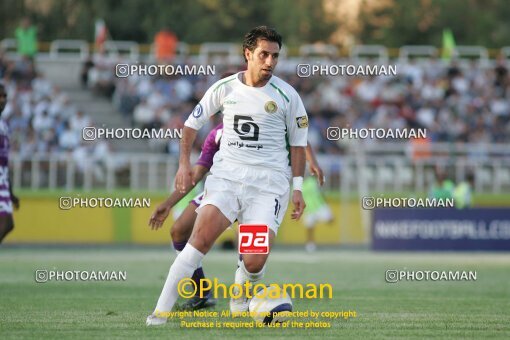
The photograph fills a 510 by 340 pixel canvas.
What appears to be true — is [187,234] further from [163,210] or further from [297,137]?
[297,137]

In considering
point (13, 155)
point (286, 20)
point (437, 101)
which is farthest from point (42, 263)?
point (286, 20)

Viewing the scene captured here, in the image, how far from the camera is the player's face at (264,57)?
1088 centimetres

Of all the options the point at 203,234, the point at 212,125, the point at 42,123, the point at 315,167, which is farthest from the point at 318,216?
the point at 203,234

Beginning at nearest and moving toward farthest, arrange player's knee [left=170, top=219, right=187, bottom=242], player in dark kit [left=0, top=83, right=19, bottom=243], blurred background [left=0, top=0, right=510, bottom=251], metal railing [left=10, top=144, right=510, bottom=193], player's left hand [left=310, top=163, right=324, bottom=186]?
1. player's left hand [left=310, top=163, right=324, bottom=186]
2. player's knee [left=170, top=219, right=187, bottom=242]
3. player in dark kit [left=0, top=83, right=19, bottom=243]
4. metal railing [left=10, top=144, right=510, bottom=193]
5. blurred background [left=0, top=0, right=510, bottom=251]

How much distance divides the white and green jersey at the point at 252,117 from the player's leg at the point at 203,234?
33 cm

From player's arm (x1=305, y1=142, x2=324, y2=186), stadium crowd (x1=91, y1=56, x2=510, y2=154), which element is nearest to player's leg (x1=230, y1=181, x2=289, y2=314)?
player's arm (x1=305, y1=142, x2=324, y2=186)

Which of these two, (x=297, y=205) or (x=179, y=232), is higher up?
(x=297, y=205)

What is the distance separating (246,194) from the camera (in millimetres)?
11039

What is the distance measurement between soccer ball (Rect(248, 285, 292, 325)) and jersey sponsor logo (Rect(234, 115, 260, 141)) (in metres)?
1.44

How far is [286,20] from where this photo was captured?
188ft

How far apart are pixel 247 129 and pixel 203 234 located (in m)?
1.09

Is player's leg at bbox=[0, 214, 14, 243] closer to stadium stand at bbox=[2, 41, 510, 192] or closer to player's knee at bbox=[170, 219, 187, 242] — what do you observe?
player's knee at bbox=[170, 219, 187, 242]

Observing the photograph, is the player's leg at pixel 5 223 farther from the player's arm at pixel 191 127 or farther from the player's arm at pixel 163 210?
the player's arm at pixel 191 127

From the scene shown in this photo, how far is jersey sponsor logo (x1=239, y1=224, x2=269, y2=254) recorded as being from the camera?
35.8ft
